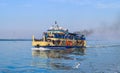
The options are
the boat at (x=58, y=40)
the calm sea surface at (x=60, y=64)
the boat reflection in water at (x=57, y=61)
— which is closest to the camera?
the calm sea surface at (x=60, y=64)

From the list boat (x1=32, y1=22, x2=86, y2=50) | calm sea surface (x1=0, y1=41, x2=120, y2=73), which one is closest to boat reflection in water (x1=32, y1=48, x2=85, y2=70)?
calm sea surface (x1=0, y1=41, x2=120, y2=73)

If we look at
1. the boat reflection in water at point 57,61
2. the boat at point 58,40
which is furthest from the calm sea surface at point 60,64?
the boat at point 58,40

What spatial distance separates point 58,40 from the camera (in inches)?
4203

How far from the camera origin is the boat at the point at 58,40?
10288cm

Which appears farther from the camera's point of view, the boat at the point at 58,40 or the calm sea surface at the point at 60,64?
the boat at the point at 58,40

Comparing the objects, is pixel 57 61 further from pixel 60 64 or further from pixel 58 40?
pixel 58 40

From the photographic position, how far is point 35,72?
129 ft

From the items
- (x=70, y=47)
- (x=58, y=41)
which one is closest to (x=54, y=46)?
(x=58, y=41)

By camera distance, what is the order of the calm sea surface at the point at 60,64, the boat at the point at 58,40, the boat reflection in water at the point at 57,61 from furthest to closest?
the boat at the point at 58,40 < the boat reflection in water at the point at 57,61 < the calm sea surface at the point at 60,64

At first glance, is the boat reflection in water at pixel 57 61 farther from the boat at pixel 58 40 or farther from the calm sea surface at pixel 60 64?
the boat at pixel 58 40

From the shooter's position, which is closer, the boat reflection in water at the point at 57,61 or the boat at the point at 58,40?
the boat reflection in water at the point at 57,61

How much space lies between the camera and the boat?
338ft

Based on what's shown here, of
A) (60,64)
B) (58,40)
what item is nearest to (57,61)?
(60,64)

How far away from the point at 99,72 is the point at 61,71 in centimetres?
484
